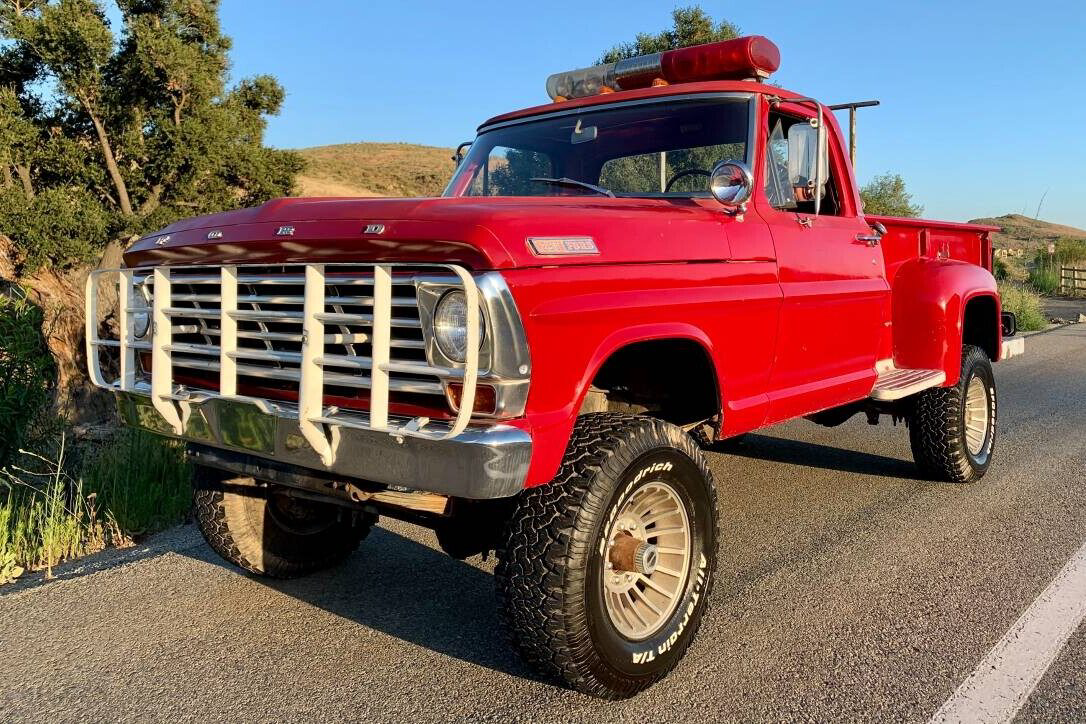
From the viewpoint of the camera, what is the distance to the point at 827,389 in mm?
4254

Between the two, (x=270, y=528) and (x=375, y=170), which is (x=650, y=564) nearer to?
(x=270, y=528)

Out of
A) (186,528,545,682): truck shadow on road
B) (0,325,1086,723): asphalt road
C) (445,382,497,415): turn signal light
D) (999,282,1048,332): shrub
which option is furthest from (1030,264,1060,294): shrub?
(445,382,497,415): turn signal light

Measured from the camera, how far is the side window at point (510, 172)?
4.29 m

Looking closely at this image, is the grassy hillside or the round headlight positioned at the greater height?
the grassy hillside

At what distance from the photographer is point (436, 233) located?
8.49ft

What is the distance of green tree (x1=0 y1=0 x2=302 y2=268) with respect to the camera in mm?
21516

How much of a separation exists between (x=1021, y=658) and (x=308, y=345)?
2.71 metres

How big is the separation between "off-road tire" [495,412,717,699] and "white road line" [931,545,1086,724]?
3.25 ft

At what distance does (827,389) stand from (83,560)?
380 cm

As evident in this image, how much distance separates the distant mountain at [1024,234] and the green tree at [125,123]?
148ft

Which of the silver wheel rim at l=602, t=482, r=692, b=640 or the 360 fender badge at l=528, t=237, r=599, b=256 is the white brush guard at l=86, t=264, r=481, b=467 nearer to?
the 360 fender badge at l=528, t=237, r=599, b=256

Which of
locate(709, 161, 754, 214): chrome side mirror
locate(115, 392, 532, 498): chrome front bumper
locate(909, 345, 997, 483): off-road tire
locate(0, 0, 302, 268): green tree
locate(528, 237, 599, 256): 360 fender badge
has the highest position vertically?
locate(0, 0, 302, 268): green tree

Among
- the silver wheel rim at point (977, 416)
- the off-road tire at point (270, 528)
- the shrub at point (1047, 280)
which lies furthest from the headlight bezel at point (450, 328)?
the shrub at point (1047, 280)

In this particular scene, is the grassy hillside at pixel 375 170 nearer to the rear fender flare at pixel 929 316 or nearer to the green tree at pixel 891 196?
the green tree at pixel 891 196
